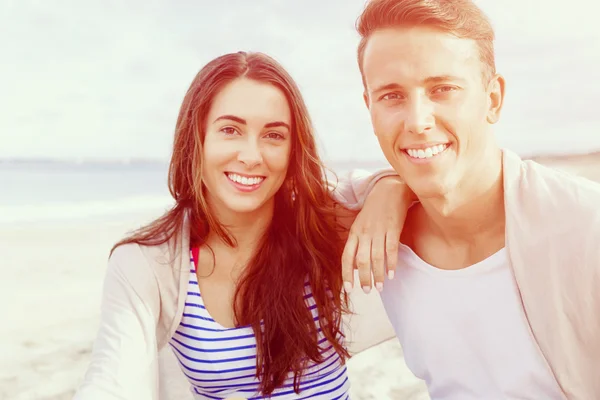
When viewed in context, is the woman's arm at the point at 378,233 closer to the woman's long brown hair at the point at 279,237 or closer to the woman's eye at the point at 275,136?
the woman's long brown hair at the point at 279,237

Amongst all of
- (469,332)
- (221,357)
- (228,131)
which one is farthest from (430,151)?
(221,357)

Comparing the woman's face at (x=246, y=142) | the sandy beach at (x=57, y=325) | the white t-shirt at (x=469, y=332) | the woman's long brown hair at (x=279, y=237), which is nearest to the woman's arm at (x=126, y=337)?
the woman's long brown hair at (x=279, y=237)

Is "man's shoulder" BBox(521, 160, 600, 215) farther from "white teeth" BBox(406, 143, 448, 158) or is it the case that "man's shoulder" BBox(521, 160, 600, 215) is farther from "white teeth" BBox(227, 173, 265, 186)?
"white teeth" BBox(227, 173, 265, 186)

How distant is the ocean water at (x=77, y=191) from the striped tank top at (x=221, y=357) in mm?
9260

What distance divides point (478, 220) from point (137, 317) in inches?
54.5

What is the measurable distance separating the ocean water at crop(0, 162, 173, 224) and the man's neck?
991 centimetres

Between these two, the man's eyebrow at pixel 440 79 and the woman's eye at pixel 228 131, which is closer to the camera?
the man's eyebrow at pixel 440 79

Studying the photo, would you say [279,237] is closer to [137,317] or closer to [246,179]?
→ [246,179]

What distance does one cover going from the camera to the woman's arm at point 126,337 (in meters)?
1.78

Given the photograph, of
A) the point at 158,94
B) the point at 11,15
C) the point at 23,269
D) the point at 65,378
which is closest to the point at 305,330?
the point at 65,378

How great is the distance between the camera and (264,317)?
236cm

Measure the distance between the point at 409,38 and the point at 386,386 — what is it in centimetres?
282

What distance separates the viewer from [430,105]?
178 centimetres

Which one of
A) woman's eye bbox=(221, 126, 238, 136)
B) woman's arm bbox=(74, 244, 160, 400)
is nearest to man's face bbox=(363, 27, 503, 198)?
woman's eye bbox=(221, 126, 238, 136)
